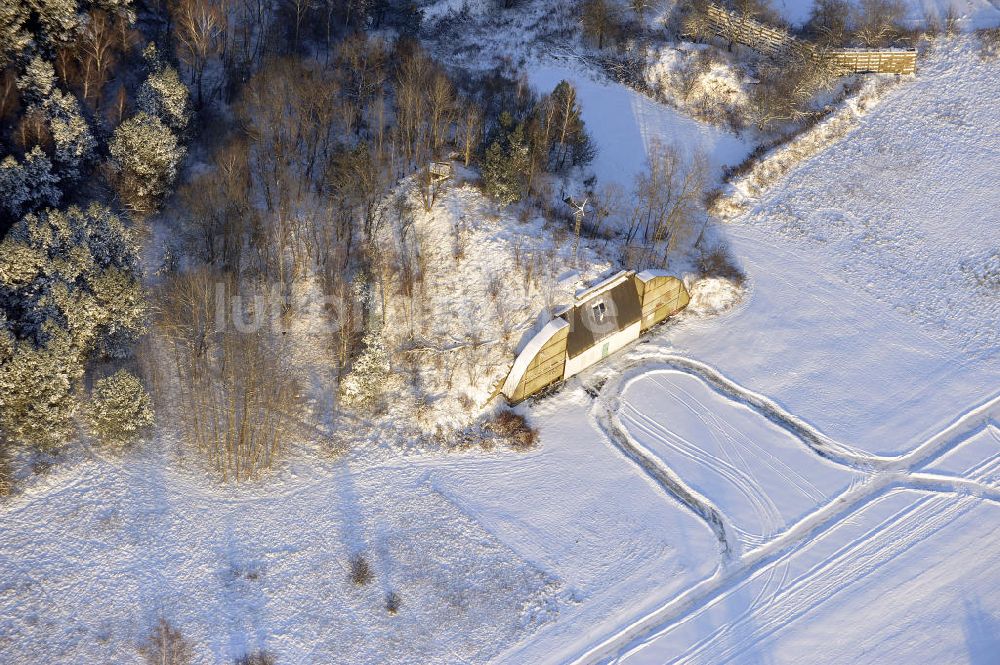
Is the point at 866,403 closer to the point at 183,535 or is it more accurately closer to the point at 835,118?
the point at 835,118

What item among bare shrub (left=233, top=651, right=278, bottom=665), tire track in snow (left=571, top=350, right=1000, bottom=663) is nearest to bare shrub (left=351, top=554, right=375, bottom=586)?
bare shrub (left=233, top=651, right=278, bottom=665)

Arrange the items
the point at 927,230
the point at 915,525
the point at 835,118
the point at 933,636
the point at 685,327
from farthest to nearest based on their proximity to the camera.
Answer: the point at 835,118 < the point at 927,230 < the point at 685,327 < the point at 915,525 < the point at 933,636

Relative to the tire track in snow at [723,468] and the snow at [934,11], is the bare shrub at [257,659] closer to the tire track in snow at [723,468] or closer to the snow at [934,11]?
the tire track in snow at [723,468]

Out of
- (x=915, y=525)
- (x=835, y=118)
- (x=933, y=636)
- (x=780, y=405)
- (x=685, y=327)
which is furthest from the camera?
(x=835, y=118)

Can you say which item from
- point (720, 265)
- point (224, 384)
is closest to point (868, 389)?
point (720, 265)

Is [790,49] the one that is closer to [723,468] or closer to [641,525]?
[723,468]

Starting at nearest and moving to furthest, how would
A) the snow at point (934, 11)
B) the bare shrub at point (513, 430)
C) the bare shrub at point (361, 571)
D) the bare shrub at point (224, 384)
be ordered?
1. the bare shrub at point (361, 571)
2. the bare shrub at point (224, 384)
3. the bare shrub at point (513, 430)
4. the snow at point (934, 11)

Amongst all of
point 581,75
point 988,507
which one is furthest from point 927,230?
point 581,75

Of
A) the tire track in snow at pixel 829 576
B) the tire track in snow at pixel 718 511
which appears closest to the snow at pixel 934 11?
the tire track in snow at pixel 718 511
